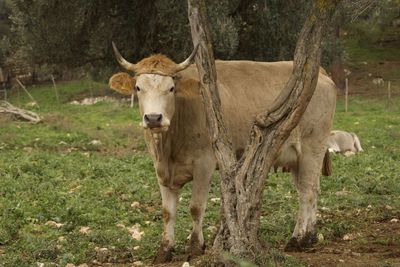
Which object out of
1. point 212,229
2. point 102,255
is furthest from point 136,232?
point 102,255

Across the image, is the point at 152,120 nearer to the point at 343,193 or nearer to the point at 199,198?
the point at 199,198

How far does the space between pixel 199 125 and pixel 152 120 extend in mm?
1071

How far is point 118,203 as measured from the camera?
38.3ft

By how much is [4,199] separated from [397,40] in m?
38.9

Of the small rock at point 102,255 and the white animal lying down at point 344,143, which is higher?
the small rock at point 102,255

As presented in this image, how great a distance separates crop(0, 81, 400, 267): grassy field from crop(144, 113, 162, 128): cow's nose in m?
1.70

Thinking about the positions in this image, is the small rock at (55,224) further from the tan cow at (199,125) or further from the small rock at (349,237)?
the small rock at (349,237)

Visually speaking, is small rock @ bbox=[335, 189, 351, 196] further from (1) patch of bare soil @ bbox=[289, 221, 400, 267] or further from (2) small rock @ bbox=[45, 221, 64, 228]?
(2) small rock @ bbox=[45, 221, 64, 228]

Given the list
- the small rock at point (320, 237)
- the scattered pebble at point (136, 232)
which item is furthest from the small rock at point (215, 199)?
the small rock at point (320, 237)

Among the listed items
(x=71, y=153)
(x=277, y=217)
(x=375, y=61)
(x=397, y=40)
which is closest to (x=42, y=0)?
(x=71, y=153)

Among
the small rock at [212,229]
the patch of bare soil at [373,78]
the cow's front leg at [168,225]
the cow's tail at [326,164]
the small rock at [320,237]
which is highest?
the cow's tail at [326,164]

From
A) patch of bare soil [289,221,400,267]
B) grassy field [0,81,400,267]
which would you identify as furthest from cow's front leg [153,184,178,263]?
patch of bare soil [289,221,400,267]

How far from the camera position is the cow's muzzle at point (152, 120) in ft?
25.1

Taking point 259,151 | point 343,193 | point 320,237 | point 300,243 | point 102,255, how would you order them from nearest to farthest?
point 259,151
point 102,255
point 300,243
point 320,237
point 343,193
